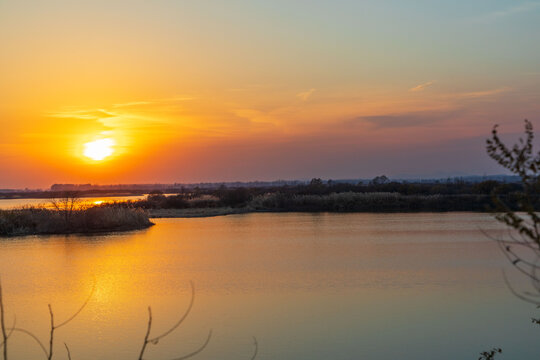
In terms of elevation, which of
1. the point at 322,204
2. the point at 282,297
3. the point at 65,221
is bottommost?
the point at 282,297

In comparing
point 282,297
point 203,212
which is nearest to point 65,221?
point 203,212

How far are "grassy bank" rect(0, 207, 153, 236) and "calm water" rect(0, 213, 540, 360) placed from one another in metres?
4.55

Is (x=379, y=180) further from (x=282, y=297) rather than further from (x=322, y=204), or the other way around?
(x=282, y=297)

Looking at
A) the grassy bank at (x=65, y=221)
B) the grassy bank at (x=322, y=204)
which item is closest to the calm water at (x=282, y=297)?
the grassy bank at (x=65, y=221)

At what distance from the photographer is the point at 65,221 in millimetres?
23875

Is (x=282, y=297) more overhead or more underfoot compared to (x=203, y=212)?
more underfoot

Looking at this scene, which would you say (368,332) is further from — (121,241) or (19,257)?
(121,241)

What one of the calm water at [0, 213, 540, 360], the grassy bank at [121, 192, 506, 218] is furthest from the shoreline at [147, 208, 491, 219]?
the calm water at [0, 213, 540, 360]

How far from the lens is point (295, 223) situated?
2594 centimetres

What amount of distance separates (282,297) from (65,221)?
1631 cm

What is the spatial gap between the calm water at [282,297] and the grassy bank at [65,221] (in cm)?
455

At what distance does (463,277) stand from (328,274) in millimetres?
2533

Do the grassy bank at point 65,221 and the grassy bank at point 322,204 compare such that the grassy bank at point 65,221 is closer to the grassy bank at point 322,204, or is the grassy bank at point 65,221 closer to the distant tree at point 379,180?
the grassy bank at point 322,204

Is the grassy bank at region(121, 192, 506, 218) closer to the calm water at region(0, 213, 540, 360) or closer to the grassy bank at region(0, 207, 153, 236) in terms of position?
the grassy bank at region(0, 207, 153, 236)
